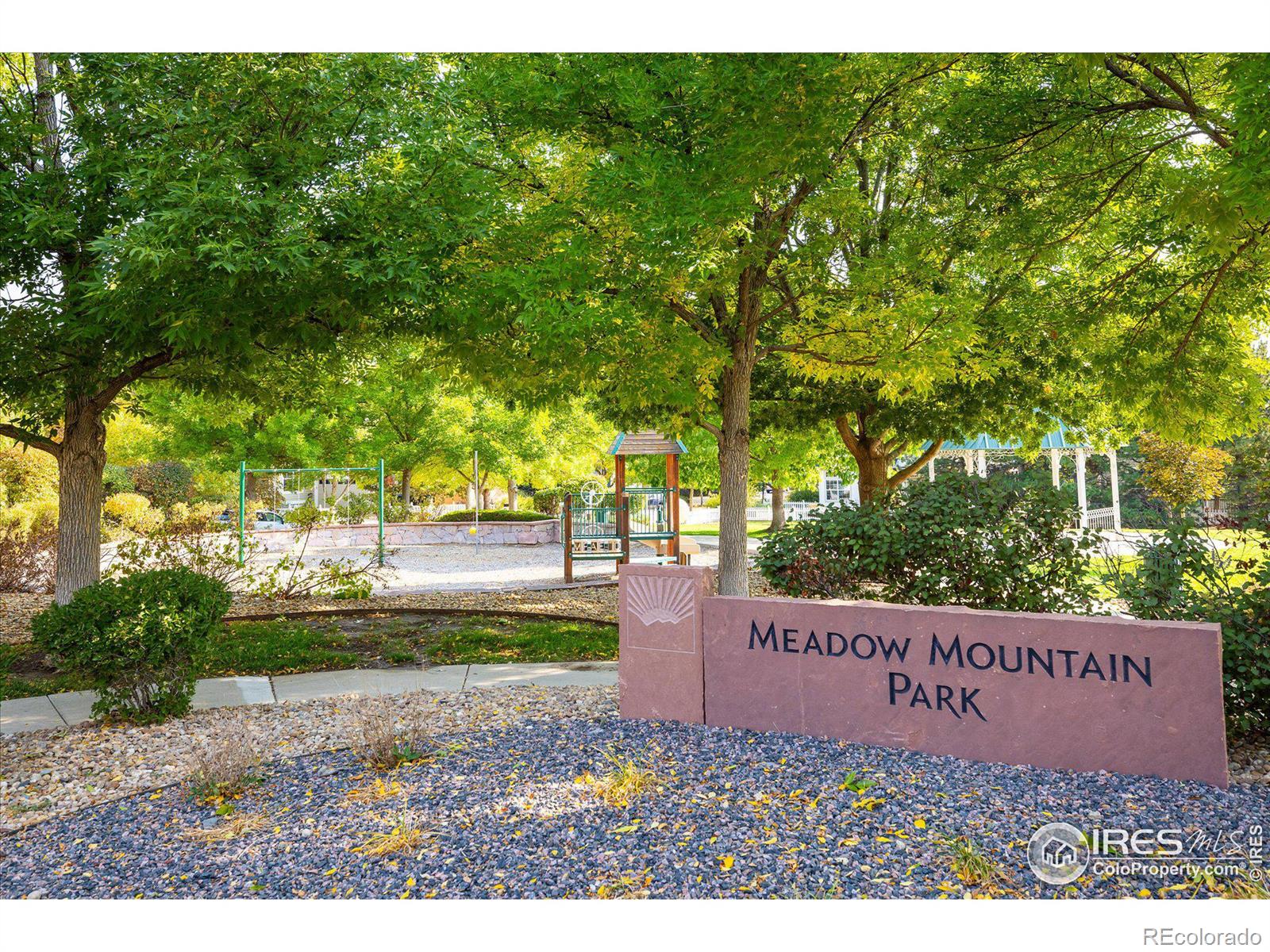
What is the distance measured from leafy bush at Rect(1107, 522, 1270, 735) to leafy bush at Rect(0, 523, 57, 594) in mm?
14596

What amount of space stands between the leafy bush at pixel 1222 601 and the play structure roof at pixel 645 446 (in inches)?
434

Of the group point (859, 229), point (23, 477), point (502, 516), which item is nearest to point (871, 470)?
point (859, 229)

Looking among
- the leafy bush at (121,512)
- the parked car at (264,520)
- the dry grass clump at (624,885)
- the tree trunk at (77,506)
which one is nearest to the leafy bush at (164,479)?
the parked car at (264,520)

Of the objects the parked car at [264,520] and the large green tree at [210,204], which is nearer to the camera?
the large green tree at [210,204]

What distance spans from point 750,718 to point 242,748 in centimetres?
296

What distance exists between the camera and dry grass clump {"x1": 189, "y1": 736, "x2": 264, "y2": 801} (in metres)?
Result: 4.19

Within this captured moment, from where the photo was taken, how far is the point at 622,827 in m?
3.61

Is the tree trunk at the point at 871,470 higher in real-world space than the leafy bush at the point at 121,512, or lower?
higher

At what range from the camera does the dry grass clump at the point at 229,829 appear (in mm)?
3682

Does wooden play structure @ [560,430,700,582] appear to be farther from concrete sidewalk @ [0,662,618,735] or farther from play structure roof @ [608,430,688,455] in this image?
concrete sidewalk @ [0,662,618,735]

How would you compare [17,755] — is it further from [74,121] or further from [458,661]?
[74,121]

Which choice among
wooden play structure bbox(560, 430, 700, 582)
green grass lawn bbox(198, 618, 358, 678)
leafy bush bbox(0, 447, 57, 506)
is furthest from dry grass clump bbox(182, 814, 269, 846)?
leafy bush bbox(0, 447, 57, 506)

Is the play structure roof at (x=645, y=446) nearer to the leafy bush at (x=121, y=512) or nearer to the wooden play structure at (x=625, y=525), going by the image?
the wooden play structure at (x=625, y=525)

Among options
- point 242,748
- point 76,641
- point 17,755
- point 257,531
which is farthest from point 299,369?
point 257,531
